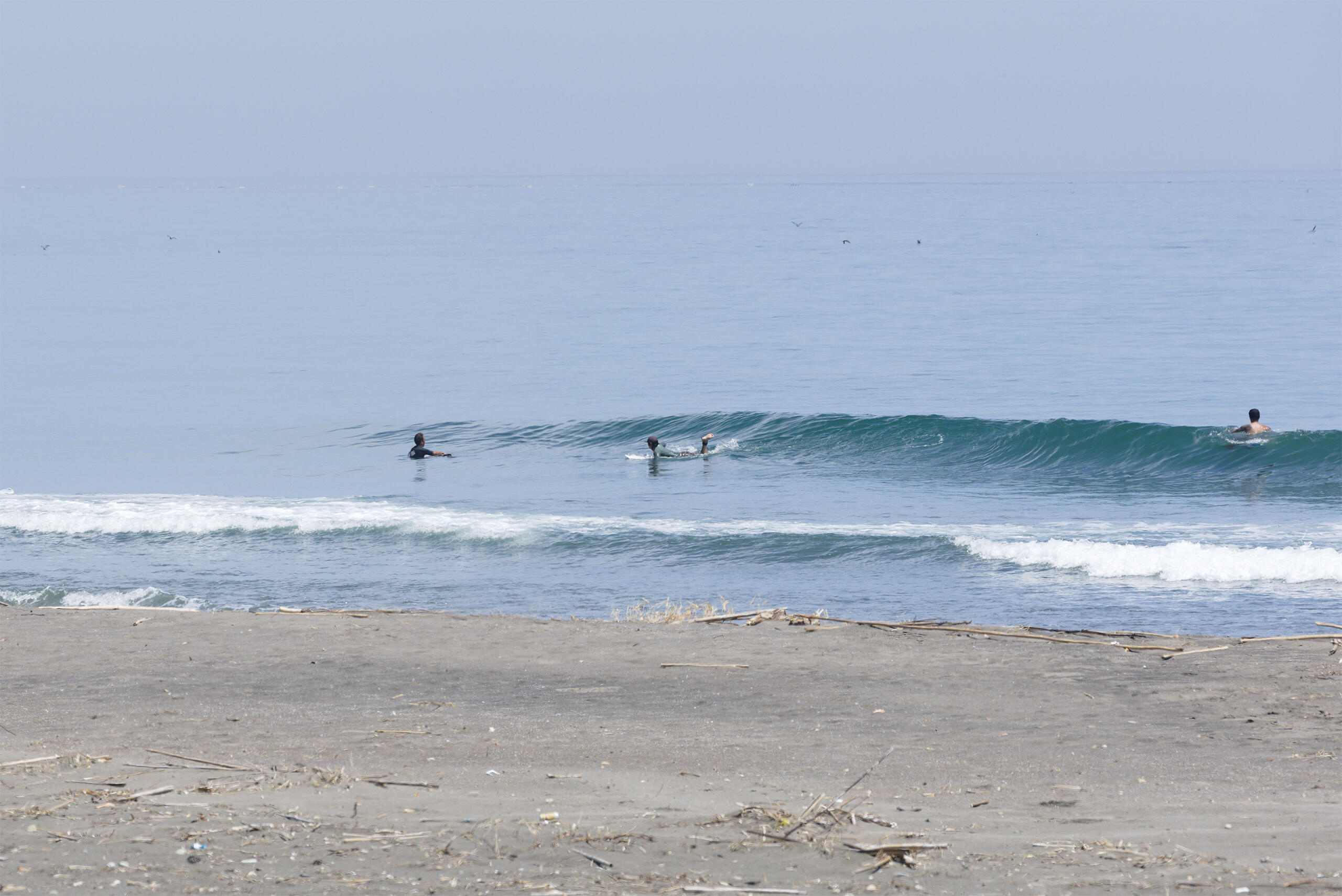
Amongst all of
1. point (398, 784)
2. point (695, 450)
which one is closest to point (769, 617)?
point (398, 784)

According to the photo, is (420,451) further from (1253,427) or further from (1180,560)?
(1253,427)

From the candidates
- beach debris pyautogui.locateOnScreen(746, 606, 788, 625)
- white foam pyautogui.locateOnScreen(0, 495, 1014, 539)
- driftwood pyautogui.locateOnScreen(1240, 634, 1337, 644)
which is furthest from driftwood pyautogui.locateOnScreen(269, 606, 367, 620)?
driftwood pyautogui.locateOnScreen(1240, 634, 1337, 644)

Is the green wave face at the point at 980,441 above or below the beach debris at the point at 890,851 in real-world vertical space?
above

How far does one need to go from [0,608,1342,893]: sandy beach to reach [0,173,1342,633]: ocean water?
164 inches

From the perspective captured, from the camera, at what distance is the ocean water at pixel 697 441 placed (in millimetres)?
17438

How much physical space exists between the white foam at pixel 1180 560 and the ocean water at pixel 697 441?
0.21ft

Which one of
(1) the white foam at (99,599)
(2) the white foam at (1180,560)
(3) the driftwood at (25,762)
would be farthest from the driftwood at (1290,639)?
(1) the white foam at (99,599)

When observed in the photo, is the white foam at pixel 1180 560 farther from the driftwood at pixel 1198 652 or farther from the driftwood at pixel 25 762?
the driftwood at pixel 25 762

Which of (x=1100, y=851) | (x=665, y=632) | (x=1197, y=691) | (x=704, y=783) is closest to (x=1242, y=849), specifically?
(x=1100, y=851)

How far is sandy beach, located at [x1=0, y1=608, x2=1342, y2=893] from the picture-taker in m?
5.81

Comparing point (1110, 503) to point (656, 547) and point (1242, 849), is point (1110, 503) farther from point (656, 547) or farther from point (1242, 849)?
point (1242, 849)

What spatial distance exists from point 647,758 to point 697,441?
23531 millimetres

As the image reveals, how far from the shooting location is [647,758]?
8289 mm

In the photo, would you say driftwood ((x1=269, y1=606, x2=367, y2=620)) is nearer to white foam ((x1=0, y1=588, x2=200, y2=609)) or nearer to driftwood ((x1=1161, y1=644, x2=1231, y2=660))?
white foam ((x1=0, y1=588, x2=200, y2=609))
